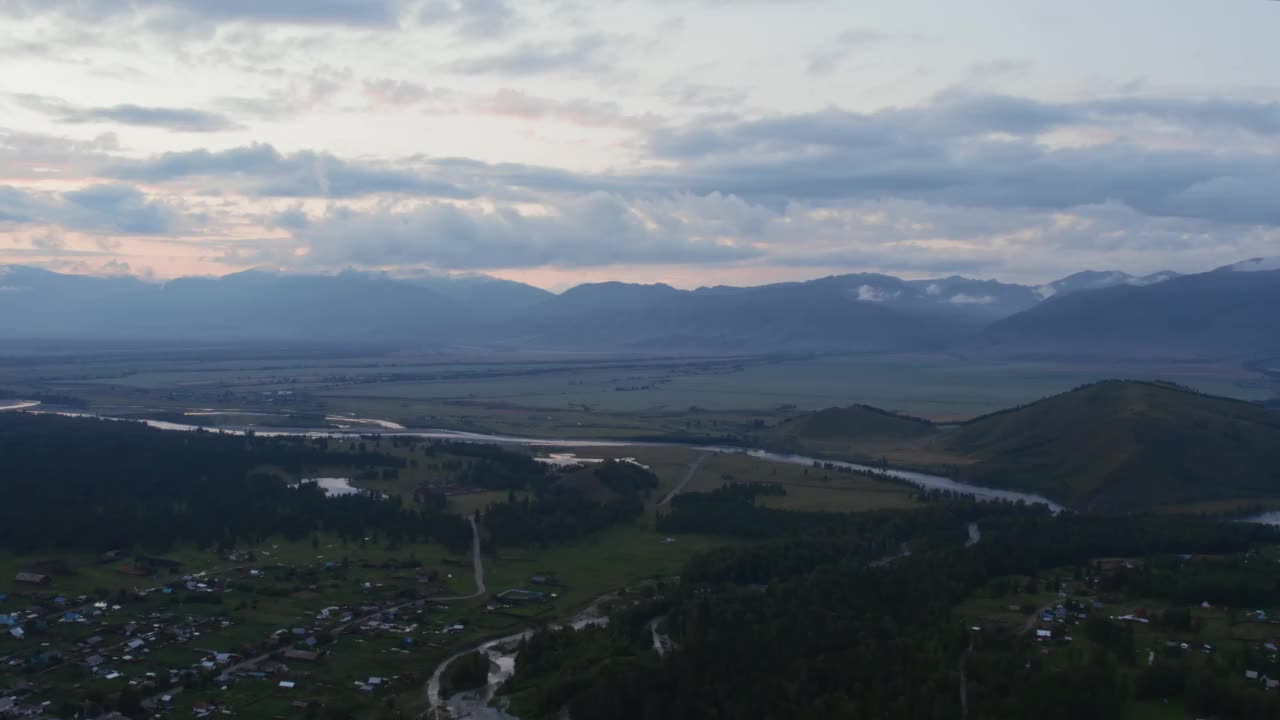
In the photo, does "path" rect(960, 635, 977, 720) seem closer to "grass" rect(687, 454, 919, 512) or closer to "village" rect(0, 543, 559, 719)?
"village" rect(0, 543, 559, 719)

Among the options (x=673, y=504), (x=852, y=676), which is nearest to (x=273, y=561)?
(x=673, y=504)

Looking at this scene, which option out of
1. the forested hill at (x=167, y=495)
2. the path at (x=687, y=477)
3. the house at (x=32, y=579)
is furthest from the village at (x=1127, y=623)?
the house at (x=32, y=579)

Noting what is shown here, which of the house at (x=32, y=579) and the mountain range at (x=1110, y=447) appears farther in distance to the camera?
the mountain range at (x=1110, y=447)

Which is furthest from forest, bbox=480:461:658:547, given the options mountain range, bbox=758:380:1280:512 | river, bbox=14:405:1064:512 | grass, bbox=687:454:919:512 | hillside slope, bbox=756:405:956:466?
mountain range, bbox=758:380:1280:512

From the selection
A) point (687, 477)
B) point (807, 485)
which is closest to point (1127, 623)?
point (807, 485)

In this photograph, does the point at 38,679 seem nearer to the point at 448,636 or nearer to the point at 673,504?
the point at 448,636

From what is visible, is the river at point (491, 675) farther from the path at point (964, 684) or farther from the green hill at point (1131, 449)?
the green hill at point (1131, 449)

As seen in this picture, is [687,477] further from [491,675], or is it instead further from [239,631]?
[491,675]
